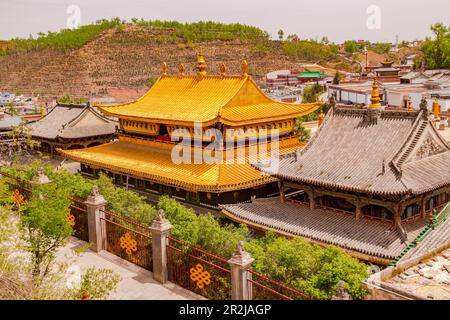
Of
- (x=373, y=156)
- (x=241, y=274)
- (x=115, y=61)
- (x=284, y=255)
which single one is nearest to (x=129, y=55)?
(x=115, y=61)

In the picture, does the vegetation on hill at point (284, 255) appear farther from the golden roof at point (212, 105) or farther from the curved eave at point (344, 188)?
the golden roof at point (212, 105)

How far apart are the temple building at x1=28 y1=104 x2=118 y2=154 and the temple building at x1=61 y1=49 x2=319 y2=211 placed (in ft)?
21.7

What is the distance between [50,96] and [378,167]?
299ft

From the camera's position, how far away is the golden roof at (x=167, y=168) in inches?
756

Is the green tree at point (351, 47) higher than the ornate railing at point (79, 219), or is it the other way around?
the green tree at point (351, 47)

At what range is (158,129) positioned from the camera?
77.2 ft

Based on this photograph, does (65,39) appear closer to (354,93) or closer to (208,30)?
(208,30)

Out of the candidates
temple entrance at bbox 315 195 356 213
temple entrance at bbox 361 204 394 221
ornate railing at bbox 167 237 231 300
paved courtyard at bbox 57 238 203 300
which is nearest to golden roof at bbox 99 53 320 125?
temple entrance at bbox 315 195 356 213

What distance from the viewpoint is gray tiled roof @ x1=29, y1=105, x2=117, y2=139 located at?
3328cm

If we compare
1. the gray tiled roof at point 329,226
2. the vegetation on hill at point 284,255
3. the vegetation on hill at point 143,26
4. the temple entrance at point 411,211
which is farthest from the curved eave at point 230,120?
the vegetation on hill at point 143,26

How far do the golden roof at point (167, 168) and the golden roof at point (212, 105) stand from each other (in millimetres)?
1473

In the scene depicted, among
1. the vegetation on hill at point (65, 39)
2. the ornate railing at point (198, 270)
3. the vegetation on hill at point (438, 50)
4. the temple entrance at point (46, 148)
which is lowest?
the ornate railing at point (198, 270)

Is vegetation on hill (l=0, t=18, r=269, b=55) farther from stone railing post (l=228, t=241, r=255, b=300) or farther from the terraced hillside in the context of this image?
stone railing post (l=228, t=241, r=255, b=300)

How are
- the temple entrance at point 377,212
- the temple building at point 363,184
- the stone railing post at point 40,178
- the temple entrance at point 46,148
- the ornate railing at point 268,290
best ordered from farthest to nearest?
the temple entrance at point 46,148 < the stone railing post at point 40,178 < the temple entrance at point 377,212 < the temple building at point 363,184 < the ornate railing at point 268,290
